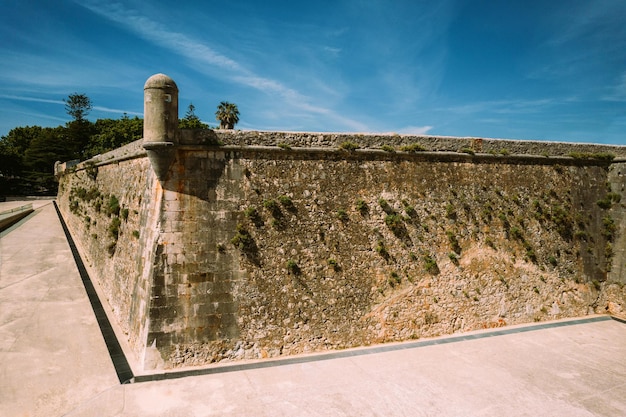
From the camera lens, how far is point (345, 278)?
11.1m

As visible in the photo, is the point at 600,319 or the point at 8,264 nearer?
the point at 600,319

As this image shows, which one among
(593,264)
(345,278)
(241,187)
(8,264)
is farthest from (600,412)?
(8,264)

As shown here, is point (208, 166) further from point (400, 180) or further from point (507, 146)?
point (507, 146)

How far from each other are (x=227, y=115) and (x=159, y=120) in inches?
1348

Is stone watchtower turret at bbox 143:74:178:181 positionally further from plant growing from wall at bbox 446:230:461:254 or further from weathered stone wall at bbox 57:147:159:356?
plant growing from wall at bbox 446:230:461:254

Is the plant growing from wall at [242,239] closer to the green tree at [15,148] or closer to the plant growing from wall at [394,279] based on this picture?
the plant growing from wall at [394,279]

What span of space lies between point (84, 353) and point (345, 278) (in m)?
7.30

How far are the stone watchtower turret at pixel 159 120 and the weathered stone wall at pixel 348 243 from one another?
1.37 feet

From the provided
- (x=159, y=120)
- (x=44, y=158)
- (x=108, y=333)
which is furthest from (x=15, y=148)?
(x=159, y=120)

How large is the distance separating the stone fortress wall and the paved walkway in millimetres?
895

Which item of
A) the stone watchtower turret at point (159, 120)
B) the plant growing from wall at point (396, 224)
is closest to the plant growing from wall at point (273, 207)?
the stone watchtower turret at point (159, 120)

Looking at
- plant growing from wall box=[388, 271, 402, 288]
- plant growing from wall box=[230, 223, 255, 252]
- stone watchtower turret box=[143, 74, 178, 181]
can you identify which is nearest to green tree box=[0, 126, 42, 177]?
stone watchtower turret box=[143, 74, 178, 181]

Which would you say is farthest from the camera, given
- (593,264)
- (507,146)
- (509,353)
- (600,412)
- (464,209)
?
(593,264)

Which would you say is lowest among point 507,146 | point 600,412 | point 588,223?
point 600,412
